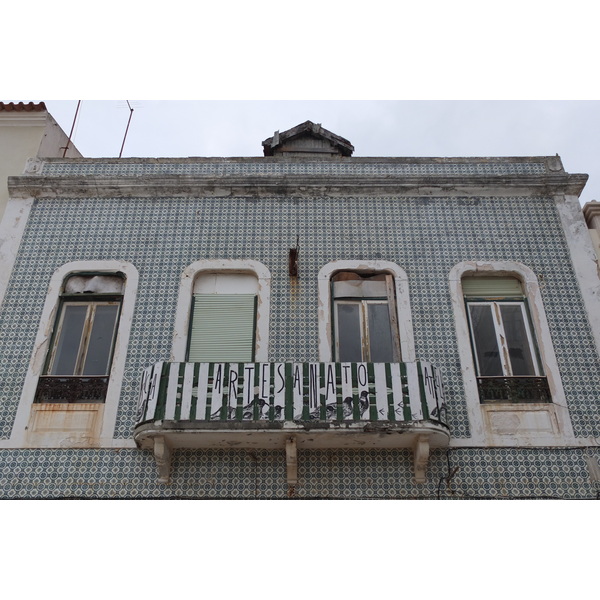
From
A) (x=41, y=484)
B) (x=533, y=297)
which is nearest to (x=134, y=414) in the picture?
(x=41, y=484)

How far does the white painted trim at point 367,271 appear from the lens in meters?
8.87

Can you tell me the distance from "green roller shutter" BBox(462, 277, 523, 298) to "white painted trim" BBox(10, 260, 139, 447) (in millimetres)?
4719

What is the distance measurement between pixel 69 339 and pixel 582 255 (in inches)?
288

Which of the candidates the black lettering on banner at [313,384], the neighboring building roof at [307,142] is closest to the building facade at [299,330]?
the black lettering on banner at [313,384]

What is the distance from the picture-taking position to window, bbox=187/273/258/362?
896cm

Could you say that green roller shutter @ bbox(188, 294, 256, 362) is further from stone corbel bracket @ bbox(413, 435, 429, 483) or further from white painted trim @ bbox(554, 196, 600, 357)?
white painted trim @ bbox(554, 196, 600, 357)

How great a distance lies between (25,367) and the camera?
28.9 ft

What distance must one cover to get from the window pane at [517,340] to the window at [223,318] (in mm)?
3457

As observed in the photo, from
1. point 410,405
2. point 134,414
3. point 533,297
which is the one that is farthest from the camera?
point 533,297

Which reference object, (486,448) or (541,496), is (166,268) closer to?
(486,448)

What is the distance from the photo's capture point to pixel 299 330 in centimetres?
903

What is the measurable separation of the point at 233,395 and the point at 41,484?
8.24 feet

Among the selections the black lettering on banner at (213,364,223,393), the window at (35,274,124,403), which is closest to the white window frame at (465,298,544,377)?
the black lettering on banner at (213,364,223,393)

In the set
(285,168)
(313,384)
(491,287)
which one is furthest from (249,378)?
(285,168)
